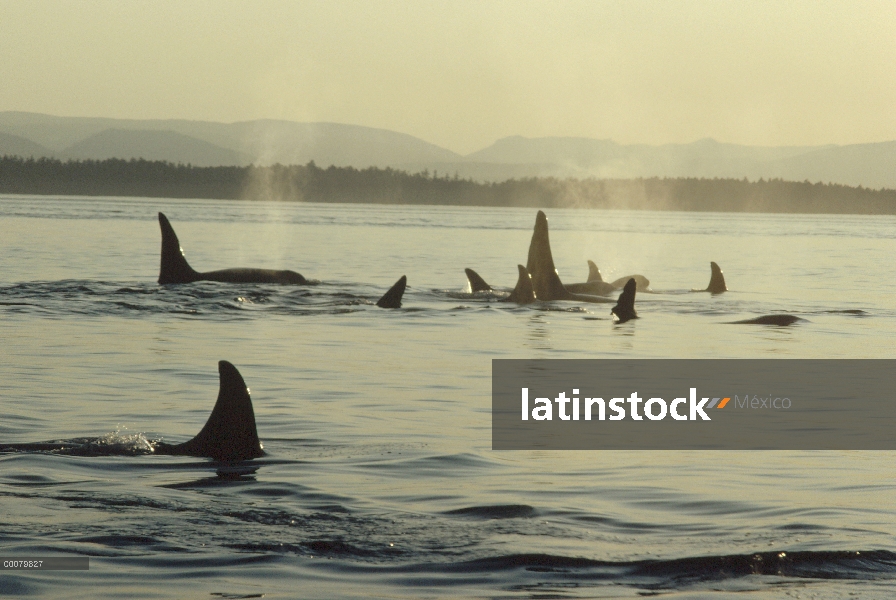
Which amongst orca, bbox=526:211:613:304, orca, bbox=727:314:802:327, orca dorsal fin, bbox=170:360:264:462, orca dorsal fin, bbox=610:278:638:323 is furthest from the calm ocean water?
orca, bbox=526:211:613:304

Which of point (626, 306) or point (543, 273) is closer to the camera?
point (626, 306)

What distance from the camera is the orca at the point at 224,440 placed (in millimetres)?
10227

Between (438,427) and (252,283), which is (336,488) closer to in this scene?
(438,427)

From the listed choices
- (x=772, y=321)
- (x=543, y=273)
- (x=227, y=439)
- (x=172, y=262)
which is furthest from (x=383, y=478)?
(x=172, y=262)

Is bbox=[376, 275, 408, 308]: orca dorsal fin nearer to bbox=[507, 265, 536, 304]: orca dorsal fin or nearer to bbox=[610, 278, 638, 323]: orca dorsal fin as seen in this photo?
bbox=[507, 265, 536, 304]: orca dorsal fin

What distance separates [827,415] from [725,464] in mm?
3764

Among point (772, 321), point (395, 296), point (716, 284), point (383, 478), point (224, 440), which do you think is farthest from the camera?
point (716, 284)

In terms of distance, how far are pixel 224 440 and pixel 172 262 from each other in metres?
18.4

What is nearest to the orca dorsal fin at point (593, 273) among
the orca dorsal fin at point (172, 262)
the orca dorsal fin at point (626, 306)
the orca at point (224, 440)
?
the orca dorsal fin at point (626, 306)

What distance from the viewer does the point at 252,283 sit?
92.8ft

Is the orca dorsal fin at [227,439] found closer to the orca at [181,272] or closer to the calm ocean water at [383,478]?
the calm ocean water at [383,478]

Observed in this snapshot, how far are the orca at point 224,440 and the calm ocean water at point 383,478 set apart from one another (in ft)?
0.59

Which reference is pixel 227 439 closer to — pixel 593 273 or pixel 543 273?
pixel 543 273

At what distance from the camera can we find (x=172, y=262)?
2830 centimetres
